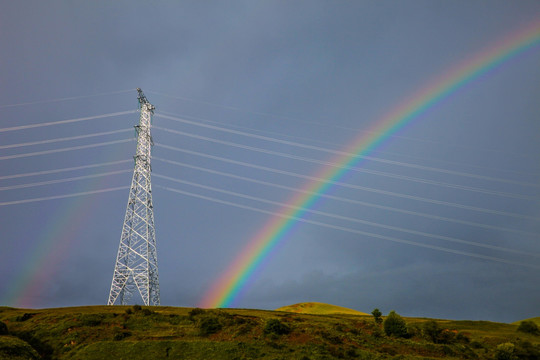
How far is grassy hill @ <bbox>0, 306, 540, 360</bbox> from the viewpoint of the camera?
152 feet

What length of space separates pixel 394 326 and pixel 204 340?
32.9 metres

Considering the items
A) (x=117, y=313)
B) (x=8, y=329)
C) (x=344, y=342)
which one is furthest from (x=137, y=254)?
(x=344, y=342)

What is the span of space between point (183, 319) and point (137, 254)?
16013mm

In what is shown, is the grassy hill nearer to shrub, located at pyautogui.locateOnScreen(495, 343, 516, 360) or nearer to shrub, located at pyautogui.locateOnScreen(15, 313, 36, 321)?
shrub, located at pyautogui.locateOnScreen(15, 313, 36, 321)

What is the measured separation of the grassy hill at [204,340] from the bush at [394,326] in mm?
1337

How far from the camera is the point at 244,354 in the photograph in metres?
45.8

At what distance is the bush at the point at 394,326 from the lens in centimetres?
6328

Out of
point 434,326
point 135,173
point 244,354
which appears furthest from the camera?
point 135,173

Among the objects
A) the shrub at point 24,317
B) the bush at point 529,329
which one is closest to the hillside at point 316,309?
the bush at point 529,329

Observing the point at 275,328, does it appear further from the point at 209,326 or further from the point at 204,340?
the point at 204,340

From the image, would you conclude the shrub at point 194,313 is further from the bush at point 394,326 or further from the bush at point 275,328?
the bush at point 394,326

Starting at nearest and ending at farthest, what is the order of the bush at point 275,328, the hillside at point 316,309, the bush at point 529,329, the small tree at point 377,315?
the bush at point 275,328 < the small tree at point 377,315 < the bush at point 529,329 < the hillside at point 316,309

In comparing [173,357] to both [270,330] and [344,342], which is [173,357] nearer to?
[270,330]

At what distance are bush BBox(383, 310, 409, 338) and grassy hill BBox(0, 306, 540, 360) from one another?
134cm
